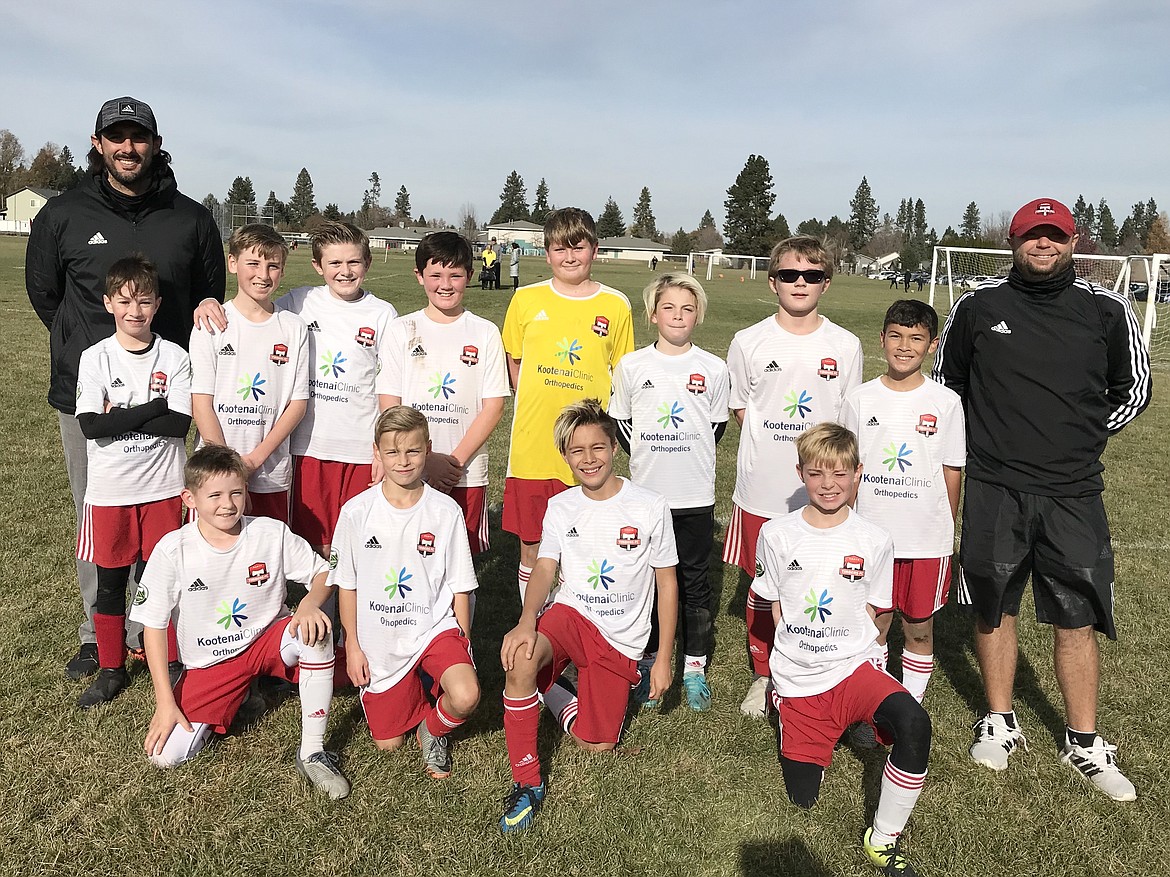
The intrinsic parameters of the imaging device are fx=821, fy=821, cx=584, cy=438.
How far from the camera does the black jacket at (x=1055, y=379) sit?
3.57 meters

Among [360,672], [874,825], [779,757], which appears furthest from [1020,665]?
[360,672]

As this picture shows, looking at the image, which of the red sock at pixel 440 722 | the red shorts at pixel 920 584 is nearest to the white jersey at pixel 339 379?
the red sock at pixel 440 722

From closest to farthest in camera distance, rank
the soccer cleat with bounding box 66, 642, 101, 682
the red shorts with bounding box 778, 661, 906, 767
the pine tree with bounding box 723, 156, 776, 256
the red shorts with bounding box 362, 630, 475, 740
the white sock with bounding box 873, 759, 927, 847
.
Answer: the white sock with bounding box 873, 759, 927, 847 < the red shorts with bounding box 778, 661, 906, 767 < the red shorts with bounding box 362, 630, 475, 740 < the soccer cleat with bounding box 66, 642, 101, 682 < the pine tree with bounding box 723, 156, 776, 256

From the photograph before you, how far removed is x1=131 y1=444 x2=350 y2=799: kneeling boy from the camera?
3402 millimetres

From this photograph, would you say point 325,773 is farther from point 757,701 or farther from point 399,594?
point 757,701

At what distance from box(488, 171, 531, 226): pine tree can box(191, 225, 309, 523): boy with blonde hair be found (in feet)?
470

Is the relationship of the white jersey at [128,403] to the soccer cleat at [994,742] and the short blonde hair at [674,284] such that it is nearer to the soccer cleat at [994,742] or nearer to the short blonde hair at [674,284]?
the short blonde hair at [674,284]

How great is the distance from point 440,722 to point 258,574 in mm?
1032

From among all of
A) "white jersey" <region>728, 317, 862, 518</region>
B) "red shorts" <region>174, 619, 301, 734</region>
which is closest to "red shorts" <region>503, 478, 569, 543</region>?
"white jersey" <region>728, 317, 862, 518</region>

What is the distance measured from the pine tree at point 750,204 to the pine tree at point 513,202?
57.6m

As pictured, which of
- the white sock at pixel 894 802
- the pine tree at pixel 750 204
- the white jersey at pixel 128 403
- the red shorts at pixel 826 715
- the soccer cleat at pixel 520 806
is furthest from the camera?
the pine tree at pixel 750 204

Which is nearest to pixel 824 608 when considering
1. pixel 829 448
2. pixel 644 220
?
pixel 829 448

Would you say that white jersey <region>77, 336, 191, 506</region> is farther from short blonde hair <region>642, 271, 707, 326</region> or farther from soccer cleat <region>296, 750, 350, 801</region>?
short blonde hair <region>642, 271, 707, 326</region>

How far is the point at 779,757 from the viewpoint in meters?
3.72
